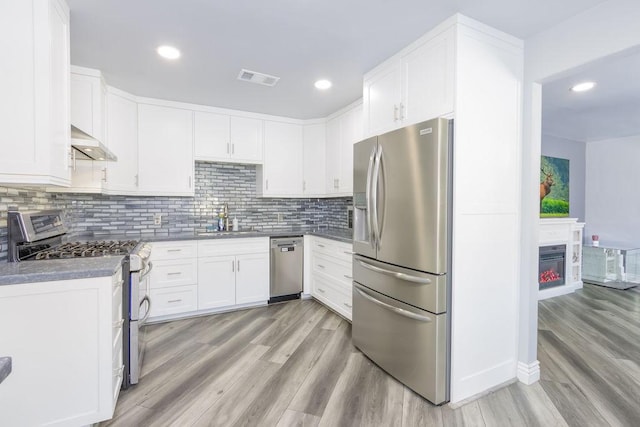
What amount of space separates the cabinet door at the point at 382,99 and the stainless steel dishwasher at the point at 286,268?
5.93 feet

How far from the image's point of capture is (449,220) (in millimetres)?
1932

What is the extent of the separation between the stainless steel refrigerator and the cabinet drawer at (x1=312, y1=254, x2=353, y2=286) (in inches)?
27.4

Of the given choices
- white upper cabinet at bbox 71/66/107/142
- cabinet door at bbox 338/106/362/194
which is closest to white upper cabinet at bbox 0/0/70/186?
white upper cabinet at bbox 71/66/107/142

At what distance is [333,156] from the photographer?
12.8 feet

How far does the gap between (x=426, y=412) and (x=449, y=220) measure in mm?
1168

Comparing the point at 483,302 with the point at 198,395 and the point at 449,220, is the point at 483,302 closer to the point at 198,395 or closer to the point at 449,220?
the point at 449,220

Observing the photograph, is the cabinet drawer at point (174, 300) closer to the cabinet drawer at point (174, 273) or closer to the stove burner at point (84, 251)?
the cabinet drawer at point (174, 273)

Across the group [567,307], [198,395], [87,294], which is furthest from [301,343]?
[567,307]

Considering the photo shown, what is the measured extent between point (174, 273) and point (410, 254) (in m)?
2.50

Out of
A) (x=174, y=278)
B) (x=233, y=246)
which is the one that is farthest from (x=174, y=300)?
(x=233, y=246)

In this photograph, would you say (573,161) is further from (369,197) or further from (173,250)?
(173,250)

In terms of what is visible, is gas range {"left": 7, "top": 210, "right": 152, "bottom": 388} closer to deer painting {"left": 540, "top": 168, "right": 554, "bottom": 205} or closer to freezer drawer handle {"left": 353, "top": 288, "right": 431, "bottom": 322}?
freezer drawer handle {"left": 353, "top": 288, "right": 431, "bottom": 322}

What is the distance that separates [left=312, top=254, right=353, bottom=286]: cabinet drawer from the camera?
128 inches

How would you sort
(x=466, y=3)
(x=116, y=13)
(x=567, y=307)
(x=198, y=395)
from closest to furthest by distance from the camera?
(x=466, y=3) < (x=116, y=13) < (x=198, y=395) < (x=567, y=307)
